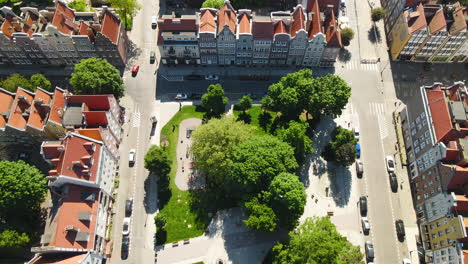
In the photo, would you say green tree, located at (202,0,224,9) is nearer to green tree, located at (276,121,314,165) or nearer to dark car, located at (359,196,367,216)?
green tree, located at (276,121,314,165)

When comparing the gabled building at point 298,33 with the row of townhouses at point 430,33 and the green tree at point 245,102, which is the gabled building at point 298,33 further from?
the row of townhouses at point 430,33

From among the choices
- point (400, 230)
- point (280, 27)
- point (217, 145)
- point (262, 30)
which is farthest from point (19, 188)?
point (400, 230)

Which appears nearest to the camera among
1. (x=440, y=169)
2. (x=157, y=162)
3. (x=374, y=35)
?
(x=440, y=169)

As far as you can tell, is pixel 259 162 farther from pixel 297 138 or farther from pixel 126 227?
pixel 126 227

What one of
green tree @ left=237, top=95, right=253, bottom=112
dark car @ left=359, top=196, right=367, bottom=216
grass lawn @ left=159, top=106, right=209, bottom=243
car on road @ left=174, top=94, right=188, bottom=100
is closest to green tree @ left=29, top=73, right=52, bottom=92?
car on road @ left=174, top=94, right=188, bottom=100

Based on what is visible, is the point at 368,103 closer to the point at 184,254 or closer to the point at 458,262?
the point at 458,262

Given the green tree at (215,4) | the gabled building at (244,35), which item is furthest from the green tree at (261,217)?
the green tree at (215,4)
